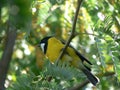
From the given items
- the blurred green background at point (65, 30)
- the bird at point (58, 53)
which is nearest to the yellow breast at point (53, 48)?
the bird at point (58, 53)

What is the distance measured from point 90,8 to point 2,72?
5.81 ft

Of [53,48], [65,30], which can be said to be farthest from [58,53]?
[65,30]

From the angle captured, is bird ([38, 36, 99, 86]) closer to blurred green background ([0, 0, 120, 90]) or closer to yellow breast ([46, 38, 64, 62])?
yellow breast ([46, 38, 64, 62])

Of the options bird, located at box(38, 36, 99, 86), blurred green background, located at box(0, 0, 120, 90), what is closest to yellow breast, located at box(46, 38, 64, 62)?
bird, located at box(38, 36, 99, 86)

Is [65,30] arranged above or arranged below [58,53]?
above

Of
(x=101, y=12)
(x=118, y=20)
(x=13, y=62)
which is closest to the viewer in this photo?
(x=118, y=20)

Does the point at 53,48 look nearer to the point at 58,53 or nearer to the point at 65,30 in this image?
the point at 58,53

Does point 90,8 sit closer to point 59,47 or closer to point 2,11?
point 2,11

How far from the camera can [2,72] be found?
121 inches

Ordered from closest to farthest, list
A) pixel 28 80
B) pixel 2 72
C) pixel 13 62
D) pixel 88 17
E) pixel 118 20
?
pixel 28 80 → pixel 118 20 → pixel 88 17 → pixel 2 72 → pixel 13 62

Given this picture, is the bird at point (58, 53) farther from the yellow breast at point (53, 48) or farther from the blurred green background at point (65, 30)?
the blurred green background at point (65, 30)

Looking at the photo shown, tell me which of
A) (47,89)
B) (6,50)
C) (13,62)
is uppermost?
(47,89)

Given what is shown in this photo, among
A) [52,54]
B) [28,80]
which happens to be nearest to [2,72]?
[52,54]

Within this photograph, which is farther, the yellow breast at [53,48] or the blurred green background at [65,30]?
the yellow breast at [53,48]
